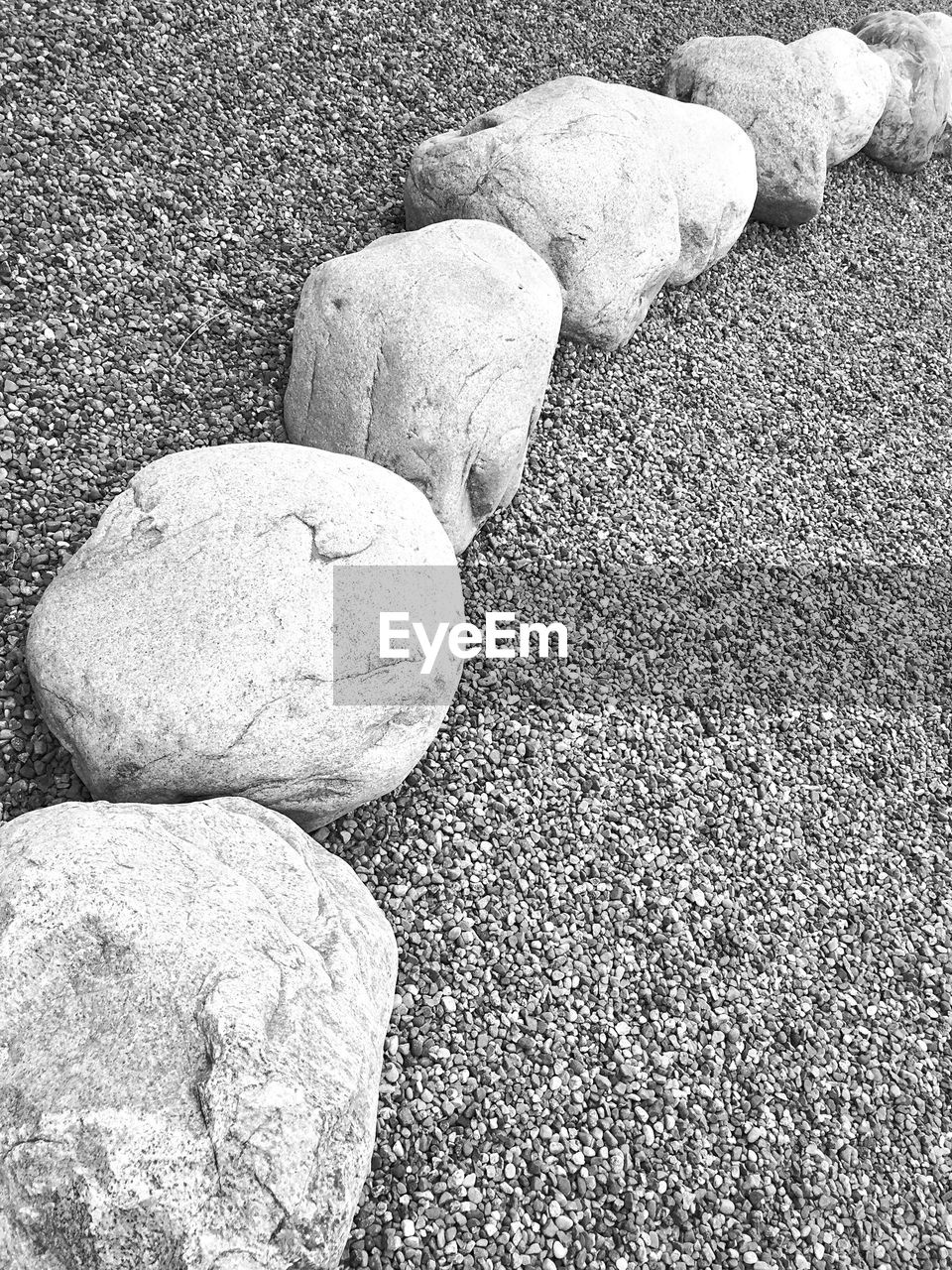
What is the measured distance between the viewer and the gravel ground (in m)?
2.55

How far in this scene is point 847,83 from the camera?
575 centimetres

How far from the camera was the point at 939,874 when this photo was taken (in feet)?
10.8

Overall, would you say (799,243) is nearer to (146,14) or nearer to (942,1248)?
(146,14)

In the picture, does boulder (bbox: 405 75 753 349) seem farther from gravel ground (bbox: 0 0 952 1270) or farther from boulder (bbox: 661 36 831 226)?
boulder (bbox: 661 36 831 226)

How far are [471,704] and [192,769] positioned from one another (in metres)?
1.03

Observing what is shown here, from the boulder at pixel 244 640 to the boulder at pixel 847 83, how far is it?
444 centimetres

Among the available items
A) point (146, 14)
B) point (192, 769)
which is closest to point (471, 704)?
point (192, 769)

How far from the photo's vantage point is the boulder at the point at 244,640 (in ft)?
8.24

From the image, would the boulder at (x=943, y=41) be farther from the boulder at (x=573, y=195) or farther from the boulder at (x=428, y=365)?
the boulder at (x=428, y=365)

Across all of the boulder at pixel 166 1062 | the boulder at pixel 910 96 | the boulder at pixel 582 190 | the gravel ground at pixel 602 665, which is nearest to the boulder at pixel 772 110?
the gravel ground at pixel 602 665

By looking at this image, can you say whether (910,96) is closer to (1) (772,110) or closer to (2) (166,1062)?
(1) (772,110)

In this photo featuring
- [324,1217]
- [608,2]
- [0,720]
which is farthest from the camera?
[608,2]

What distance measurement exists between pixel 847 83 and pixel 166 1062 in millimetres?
6098

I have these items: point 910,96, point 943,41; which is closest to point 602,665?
point 910,96
